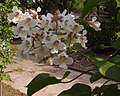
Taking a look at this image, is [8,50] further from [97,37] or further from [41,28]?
[97,37]

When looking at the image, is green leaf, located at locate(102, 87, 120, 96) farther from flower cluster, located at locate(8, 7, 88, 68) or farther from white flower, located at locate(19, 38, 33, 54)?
white flower, located at locate(19, 38, 33, 54)

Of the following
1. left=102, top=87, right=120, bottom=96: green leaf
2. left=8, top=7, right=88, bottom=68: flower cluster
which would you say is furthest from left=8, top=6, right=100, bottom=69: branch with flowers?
left=102, top=87, right=120, bottom=96: green leaf

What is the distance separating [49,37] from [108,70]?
24 centimetres

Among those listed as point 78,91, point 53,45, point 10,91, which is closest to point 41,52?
point 53,45

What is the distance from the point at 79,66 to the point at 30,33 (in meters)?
6.26

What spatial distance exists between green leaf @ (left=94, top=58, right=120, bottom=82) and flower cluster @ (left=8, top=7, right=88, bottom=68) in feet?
0.55

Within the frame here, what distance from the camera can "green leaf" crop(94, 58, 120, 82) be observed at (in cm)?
90

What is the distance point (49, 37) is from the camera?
1056 mm

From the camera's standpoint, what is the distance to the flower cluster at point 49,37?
1.06 m

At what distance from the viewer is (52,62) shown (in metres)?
1.05

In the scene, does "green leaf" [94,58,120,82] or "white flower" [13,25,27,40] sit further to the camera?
"white flower" [13,25,27,40]

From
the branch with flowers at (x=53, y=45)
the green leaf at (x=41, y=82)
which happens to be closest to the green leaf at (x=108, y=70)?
the branch with flowers at (x=53, y=45)

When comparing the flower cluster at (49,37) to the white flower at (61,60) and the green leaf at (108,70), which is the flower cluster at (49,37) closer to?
the white flower at (61,60)

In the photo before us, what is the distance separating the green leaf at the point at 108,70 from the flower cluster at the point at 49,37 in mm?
167
